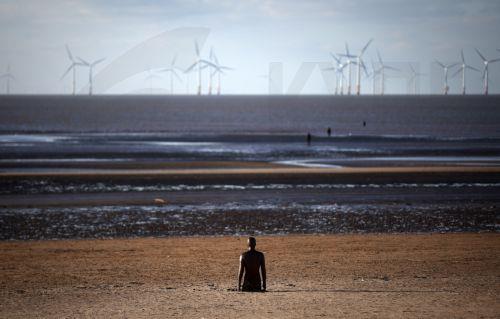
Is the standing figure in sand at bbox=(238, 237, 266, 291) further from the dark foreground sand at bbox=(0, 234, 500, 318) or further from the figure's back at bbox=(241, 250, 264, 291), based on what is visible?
the dark foreground sand at bbox=(0, 234, 500, 318)

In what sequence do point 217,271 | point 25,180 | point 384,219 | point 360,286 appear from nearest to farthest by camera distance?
point 360,286
point 217,271
point 384,219
point 25,180

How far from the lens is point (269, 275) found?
1958cm

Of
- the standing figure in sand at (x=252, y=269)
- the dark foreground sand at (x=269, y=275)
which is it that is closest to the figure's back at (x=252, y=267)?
the standing figure in sand at (x=252, y=269)

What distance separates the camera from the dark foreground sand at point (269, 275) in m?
15.0

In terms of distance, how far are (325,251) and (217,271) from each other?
14.8 feet

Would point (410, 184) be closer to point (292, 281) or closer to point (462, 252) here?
point (462, 252)

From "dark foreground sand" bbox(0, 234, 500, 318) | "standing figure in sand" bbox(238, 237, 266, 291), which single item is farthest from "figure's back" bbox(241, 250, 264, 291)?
"dark foreground sand" bbox(0, 234, 500, 318)

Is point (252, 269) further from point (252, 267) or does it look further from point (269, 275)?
point (269, 275)

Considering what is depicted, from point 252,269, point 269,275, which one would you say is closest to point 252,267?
point 252,269

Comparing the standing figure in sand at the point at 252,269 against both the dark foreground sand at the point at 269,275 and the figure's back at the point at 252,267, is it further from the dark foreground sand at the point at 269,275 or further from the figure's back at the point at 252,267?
the dark foreground sand at the point at 269,275

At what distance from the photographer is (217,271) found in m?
20.3

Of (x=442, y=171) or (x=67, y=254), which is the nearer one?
(x=67, y=254)

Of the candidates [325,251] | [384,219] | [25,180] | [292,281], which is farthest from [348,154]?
[292,281]

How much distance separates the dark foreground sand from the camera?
15.0 meters
